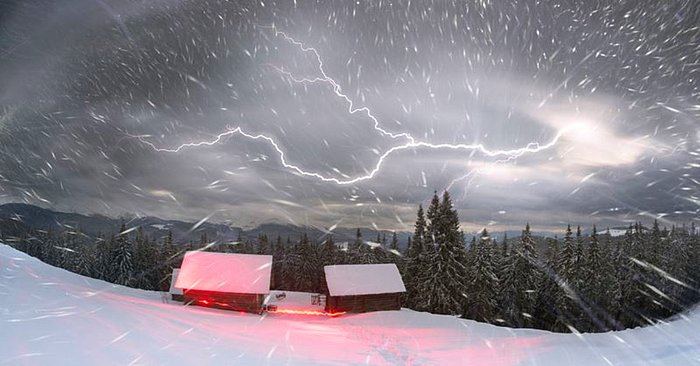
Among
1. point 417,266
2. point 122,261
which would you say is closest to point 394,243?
point 417,266

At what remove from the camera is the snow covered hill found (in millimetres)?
10609

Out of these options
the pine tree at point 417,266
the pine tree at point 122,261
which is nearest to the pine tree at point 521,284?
the pine tree at point 417,266

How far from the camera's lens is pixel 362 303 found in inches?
1313

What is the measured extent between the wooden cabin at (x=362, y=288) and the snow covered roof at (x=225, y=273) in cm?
503

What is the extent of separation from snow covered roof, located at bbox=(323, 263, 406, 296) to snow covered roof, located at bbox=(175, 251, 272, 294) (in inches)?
199

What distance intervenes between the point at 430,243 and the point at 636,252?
22349 millimetres

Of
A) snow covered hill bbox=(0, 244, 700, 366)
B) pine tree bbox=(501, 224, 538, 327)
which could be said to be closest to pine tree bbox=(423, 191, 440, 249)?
pine tree bbox=(501, 224, 538, 327)

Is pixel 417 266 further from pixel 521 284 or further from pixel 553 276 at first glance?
pixel 553 276

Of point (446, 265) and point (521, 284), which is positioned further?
point (521, 284)

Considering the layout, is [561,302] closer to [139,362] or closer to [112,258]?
[139,362]

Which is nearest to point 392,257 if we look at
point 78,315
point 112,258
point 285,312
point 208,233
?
point 285,312

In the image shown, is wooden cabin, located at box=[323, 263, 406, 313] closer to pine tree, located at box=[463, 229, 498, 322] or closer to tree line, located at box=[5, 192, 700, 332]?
tree line, located at box=[5, 192, 700, 332]

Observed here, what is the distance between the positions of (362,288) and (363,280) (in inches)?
38.4

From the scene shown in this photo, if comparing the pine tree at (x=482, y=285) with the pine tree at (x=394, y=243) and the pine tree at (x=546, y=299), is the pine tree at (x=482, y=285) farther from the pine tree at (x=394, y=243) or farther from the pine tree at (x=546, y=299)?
the pine tree at (x=394, y=243)
